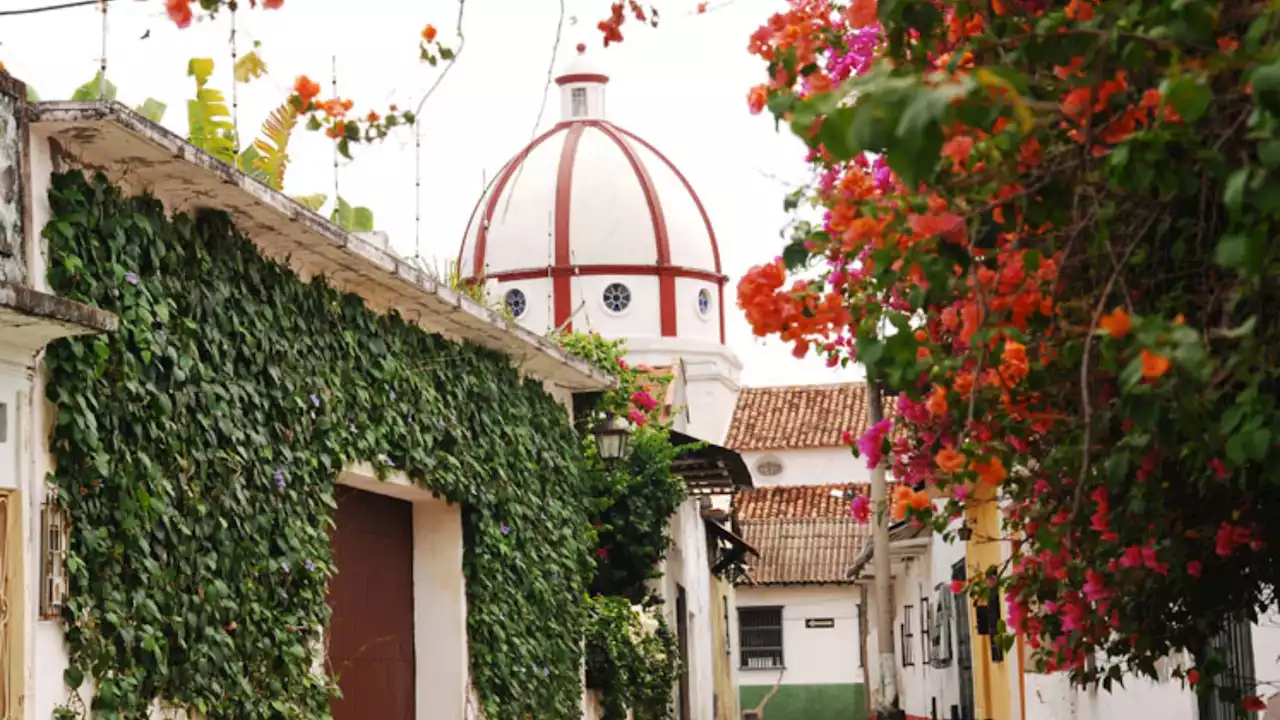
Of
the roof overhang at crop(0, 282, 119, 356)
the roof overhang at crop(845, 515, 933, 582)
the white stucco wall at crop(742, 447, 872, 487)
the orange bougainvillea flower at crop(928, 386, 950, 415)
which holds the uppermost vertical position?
the white stucco wall at crop(742, 447, 872, 487)

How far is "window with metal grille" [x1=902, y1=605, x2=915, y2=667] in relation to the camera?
29.2 meters

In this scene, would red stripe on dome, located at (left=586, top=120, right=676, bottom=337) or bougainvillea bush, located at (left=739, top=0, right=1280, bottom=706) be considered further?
red stripe on dome, located at (left=586, top=120, right=676, bottom=337)

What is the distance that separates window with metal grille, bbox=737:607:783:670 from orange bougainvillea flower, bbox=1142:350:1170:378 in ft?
135

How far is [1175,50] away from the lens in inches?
137

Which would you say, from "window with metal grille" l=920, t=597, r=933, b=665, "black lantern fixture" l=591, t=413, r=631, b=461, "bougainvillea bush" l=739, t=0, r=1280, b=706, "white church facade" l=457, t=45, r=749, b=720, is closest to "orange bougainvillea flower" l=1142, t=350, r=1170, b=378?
"bougainvillea bush" l=739, t=0, r=1280, b=706

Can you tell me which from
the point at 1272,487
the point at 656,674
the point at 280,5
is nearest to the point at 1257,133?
the point at 1272,487

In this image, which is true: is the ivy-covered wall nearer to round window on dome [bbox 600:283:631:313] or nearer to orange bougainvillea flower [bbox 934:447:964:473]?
orange bougainvillea flower [bbox 934:447:964:473]

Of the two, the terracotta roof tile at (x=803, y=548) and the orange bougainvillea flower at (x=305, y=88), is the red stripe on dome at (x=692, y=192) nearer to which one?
the terracotta roof tile at (x=803, y=548)

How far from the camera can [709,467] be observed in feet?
66.5

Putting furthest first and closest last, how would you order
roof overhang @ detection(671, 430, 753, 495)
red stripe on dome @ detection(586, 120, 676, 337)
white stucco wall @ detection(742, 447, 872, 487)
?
1. white stucco wall @ detection(742, 447, 872, 487)
2. red stripe on dome @ detection(586, 120, 676, 337)
3. roof overhang @ detection(671, 430, 753, 495)

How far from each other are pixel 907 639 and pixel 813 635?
1424 cm

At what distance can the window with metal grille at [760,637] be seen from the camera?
44062 mm

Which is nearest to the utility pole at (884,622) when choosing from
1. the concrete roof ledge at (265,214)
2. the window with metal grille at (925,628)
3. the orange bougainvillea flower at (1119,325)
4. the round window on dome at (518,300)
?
the concrete roof ledge at (265,214)

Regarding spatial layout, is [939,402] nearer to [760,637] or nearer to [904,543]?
[904,543]
